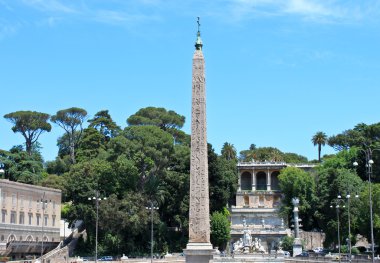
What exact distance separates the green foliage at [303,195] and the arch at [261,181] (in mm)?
16499

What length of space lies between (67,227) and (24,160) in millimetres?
10627

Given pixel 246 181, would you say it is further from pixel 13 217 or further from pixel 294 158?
pixel 13 217

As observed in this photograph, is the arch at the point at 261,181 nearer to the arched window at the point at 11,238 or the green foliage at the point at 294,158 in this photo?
the green foliage at the point at 294,158

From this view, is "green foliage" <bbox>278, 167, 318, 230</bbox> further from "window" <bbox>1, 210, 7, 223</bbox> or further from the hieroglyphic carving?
the hieroglyphic carving

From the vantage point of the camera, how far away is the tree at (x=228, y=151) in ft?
351

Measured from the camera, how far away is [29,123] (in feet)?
291

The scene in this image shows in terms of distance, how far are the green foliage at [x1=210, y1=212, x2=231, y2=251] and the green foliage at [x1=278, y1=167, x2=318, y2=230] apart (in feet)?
35.7

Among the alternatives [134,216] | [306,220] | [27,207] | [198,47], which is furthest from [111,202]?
[198,47]

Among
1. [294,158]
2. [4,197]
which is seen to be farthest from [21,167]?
[294,158]

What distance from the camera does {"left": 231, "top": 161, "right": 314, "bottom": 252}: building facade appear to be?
79125 mm

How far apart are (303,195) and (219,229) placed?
14365mm

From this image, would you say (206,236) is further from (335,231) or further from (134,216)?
(335,231)

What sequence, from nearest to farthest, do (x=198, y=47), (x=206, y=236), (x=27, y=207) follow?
1. (x=206, y=236)
2. (x=198, y=47)
3. (x=27, y=207)

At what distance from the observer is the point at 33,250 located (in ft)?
206
